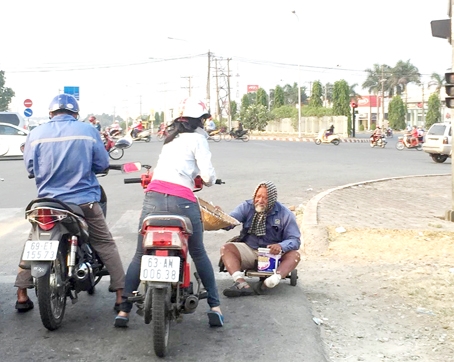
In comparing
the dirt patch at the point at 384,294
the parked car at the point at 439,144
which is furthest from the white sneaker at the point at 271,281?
the parked car at the point at 439,144

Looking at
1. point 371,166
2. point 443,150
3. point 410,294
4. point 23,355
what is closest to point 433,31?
point 410,294

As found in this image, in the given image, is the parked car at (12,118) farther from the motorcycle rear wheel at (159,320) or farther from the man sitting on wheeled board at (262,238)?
the motorcycle rear wheel at (159,320)

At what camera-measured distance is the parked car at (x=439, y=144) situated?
27.8m

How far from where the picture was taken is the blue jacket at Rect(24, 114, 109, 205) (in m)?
5.43

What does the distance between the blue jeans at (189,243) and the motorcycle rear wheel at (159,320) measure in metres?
0.56

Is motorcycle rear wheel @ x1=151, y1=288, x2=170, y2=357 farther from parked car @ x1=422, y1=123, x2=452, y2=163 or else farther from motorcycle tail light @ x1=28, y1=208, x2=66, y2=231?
parked car @ x1=422, y1=123, x2=452, y2=163

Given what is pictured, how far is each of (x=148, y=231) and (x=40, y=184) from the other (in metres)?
1.13

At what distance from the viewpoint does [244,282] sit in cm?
657

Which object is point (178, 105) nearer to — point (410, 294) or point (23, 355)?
point (23, 355)

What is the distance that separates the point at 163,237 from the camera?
4.82 m

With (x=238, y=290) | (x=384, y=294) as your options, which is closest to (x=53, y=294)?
(x=238, y=290)

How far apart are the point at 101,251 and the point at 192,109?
54.3 inches

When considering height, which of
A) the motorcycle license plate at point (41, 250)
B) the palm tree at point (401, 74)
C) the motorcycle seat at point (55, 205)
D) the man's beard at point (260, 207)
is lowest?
the motorcycle license plate at point (41, 250)

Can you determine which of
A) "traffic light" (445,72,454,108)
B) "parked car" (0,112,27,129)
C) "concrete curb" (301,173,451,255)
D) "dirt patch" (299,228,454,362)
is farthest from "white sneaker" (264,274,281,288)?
"parked car" (0,112,27,129)
